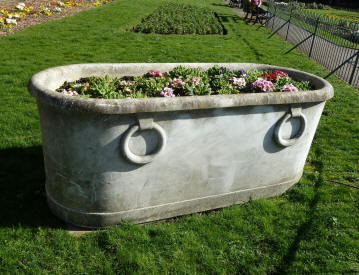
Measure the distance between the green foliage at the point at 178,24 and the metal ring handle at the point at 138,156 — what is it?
11.4 meters

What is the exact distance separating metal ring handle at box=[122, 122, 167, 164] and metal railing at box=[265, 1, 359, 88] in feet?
25.6

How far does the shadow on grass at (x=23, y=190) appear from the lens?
11.8ft

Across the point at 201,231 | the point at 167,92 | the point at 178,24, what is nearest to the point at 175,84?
the point at 167,92

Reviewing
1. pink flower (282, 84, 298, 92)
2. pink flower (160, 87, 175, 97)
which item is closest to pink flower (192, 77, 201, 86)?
pink flower (160, 87, 175, 97)

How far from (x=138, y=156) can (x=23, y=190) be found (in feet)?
6.13

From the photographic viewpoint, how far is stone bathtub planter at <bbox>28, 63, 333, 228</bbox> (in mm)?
3023

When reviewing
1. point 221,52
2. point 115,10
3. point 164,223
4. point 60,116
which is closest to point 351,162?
point 164,223

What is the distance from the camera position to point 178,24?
600 inches

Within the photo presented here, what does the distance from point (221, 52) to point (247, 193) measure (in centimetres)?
810

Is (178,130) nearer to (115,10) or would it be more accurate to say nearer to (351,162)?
(351,162)

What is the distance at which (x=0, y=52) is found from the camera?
935 centimetres

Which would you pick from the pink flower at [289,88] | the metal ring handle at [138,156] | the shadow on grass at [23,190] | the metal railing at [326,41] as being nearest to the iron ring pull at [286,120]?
the pink flower at [289,88]

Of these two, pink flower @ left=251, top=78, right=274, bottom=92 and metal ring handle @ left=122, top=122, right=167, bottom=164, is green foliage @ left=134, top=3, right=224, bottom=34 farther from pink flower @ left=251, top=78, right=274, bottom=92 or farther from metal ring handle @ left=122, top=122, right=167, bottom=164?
metal ring handle @ left=122, top=122, right=167, bottom=164

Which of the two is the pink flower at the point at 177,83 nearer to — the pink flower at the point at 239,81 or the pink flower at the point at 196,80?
the pink flower at the point at 196,80
